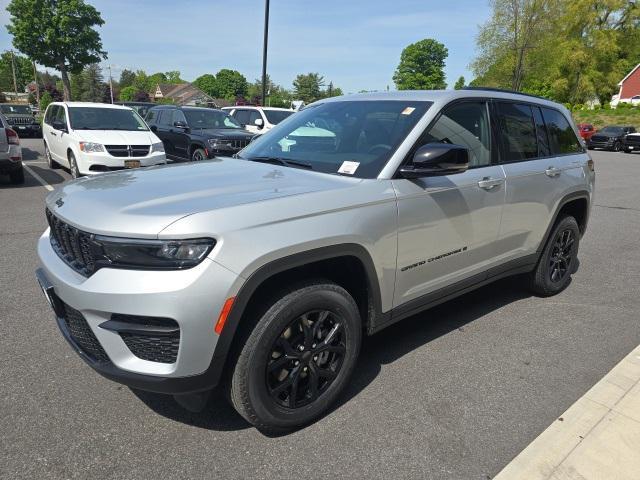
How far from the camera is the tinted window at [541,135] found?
4125 mm

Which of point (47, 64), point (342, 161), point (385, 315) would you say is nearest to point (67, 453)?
point (385, 315)

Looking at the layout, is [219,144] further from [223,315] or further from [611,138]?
[611,138]

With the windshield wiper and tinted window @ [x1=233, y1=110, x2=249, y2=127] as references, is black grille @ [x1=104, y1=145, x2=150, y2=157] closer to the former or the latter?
tinted window @ [x1=233, y1=110, x2=249, y2=127]

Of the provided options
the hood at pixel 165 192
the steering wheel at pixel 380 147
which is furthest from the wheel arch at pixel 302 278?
the steering wheel at pixel 380 147

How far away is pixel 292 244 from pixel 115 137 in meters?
8.45

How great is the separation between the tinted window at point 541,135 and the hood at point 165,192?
224 centimetres

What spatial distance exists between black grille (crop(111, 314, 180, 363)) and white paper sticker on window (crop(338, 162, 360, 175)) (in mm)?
1375

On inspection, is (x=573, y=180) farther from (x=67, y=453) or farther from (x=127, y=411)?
(x=67, y=453)

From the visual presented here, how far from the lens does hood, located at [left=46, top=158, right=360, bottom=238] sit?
216cm

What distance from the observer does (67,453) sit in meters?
2.32

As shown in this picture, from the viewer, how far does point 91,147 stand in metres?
9.21

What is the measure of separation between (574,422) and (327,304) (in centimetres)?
154

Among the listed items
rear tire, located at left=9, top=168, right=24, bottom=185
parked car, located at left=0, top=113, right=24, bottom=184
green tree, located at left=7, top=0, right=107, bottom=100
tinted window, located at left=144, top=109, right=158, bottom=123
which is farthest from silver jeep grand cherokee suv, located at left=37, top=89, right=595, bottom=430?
green tree, located at left=7, top=0, right=107, bottom=100

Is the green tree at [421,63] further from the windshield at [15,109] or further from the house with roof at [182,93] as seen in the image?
the windshield at [15,109]
